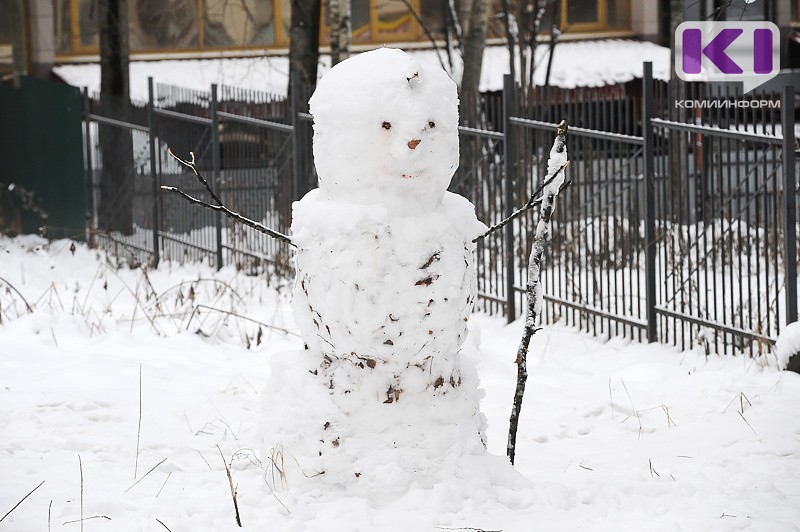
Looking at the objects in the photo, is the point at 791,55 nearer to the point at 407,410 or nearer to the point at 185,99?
the point at 185,99

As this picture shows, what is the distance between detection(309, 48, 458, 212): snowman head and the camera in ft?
13.4

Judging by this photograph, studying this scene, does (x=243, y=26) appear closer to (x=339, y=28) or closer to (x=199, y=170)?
(x=339, y=28)

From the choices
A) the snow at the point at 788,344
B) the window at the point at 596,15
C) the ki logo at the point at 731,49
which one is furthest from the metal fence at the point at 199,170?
the window at the point at 596,15

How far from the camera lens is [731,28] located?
34.7 feet

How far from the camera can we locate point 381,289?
4105 millimetres

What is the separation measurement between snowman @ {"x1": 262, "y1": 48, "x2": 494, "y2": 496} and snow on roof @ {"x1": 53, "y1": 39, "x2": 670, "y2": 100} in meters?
15.3

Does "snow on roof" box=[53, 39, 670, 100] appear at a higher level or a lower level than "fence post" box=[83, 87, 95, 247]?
higher

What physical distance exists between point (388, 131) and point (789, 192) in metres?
3.19

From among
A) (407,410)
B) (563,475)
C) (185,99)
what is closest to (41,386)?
(407,410)

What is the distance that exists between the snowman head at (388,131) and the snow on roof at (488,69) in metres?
15.3

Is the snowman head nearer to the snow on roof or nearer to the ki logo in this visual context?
the ki logo

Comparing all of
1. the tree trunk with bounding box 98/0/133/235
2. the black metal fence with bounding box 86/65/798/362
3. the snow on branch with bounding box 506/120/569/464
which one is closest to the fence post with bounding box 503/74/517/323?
the black metal fence with bounding box 86/65/798/362

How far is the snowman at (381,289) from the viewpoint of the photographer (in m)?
4.11

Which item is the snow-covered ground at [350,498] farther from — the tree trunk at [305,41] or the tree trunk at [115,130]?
the tree trunk at [305,41]
